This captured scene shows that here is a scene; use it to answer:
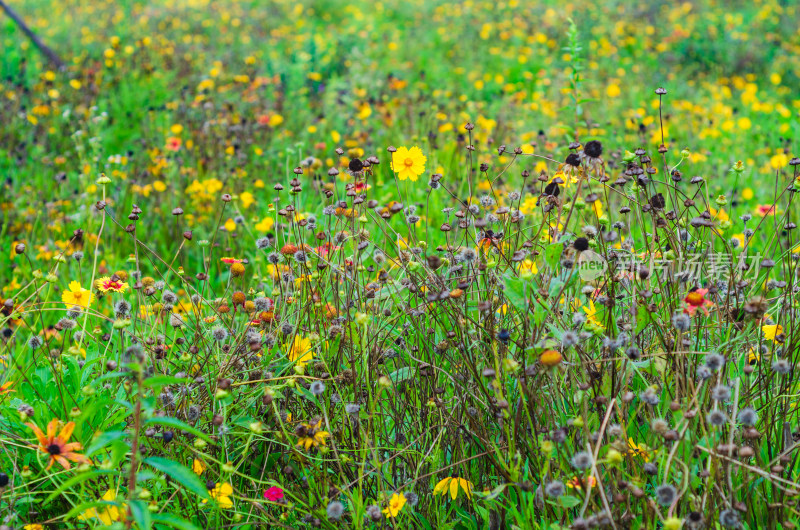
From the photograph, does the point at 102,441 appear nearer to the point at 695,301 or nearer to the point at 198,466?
the point at 198,466

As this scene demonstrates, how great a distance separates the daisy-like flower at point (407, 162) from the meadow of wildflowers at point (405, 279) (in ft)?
0.06

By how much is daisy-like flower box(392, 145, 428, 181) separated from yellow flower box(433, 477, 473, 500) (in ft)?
3.06

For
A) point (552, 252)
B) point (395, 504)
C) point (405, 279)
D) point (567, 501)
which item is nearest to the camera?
point (567, 501)

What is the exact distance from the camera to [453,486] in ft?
5.21

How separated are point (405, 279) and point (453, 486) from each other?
1.96 feet

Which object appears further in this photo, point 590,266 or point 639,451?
point 590,266

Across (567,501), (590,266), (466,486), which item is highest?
(590,266)

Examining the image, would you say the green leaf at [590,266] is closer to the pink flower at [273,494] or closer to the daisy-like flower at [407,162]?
the daisy-like flower at [407,162]

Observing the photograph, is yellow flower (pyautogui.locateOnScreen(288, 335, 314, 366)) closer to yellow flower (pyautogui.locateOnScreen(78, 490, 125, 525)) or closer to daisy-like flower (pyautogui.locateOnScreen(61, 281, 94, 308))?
yellow flower (pyautogui.locateOnScreen(78, 490, 125, 525))

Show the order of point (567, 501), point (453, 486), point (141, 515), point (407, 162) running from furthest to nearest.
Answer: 1. point (407, 162)
2. point (453, 486)
3. point (567, 501)
4. point (141, 515)

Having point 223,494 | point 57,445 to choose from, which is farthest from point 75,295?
point 223,494

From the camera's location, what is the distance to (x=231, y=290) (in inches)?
98.9

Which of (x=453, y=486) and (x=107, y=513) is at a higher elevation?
(x=107, y=513)

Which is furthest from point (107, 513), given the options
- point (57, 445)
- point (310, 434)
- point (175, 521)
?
point (310, 434)
